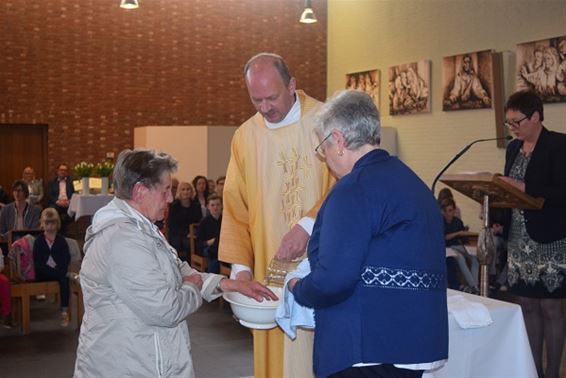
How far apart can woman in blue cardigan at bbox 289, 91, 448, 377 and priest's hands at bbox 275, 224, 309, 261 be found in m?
0.77

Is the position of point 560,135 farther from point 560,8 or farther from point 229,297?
point 560,8

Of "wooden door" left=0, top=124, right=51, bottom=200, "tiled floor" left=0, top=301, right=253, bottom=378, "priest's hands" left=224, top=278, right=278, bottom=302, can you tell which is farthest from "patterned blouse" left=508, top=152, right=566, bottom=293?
"wooden door" left=0, top=124, right=51, bottom=200

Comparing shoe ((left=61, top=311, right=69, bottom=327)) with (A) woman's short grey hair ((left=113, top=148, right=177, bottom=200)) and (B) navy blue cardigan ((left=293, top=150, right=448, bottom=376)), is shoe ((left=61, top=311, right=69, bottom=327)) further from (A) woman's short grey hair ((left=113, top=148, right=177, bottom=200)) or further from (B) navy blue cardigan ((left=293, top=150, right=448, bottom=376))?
(B) navy blue cardigan ((left=293, top=150, right=448, bottom=376))

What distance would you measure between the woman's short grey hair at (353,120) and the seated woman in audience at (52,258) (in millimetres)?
5542

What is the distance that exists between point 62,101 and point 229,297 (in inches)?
484

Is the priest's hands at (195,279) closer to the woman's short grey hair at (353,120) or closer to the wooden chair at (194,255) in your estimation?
the woman's short grey hair at (353,120)

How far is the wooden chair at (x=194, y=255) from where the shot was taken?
8.60 meters

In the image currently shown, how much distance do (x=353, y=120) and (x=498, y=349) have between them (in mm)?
1662

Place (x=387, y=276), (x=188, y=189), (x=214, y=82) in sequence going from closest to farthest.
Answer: (x=387, y=276) → (x=188, y=189) → (x=214, y=82)

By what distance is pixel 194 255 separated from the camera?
29.2ft

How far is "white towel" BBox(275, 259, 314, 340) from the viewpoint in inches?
96.7

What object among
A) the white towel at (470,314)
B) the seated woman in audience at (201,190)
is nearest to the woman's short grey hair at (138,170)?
the white towel at (470,314)

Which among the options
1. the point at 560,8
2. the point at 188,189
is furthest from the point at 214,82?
the point at 560,8

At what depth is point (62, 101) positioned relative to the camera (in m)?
14.4
